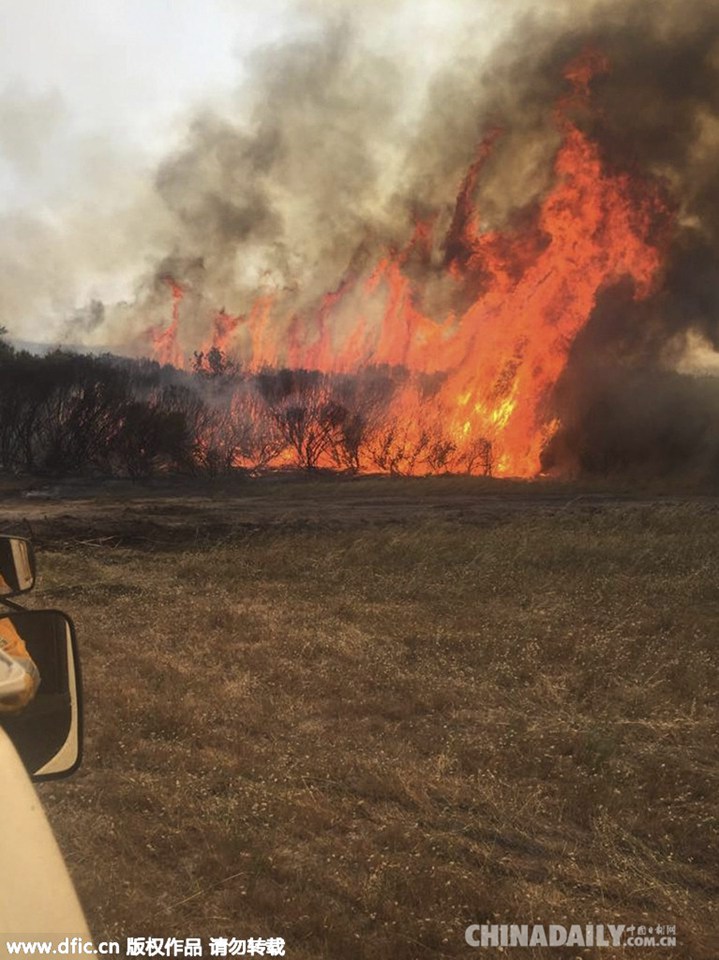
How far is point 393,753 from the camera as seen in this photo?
534cm

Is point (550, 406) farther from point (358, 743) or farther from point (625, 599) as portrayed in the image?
point (358, 743)

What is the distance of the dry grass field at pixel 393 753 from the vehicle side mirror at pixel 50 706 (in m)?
2.20

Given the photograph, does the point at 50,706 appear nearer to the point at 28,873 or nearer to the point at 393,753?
the point at 28,873

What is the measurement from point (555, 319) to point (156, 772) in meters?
33.1

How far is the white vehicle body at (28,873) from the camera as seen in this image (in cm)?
89

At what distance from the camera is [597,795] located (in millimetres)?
4633

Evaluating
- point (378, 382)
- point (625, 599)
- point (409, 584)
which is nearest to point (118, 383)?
point (378, 382)

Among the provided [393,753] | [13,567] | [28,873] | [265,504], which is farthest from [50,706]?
[265,504]

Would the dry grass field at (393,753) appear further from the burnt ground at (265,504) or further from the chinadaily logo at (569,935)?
the burnt ground at (265,504)

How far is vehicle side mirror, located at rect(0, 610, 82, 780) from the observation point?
1.67 meters

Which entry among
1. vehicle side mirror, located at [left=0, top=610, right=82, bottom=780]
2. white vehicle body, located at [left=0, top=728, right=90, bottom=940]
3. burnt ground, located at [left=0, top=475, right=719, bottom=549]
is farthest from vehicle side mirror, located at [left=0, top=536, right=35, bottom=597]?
burnt ground, located at [left=0, top=475, right=719, bottom=549]

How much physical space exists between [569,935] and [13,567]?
3164 mm

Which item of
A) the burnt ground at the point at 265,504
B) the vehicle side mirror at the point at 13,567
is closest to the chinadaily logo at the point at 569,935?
the vehicle side mirror at the point at 13,567

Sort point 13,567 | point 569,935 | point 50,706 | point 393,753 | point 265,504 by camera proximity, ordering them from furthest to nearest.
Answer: point 265,504 → point 393,753 → point 569,935 → point 13,567 → point 50,706
